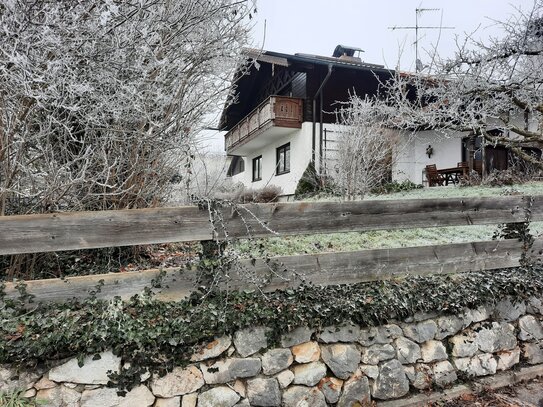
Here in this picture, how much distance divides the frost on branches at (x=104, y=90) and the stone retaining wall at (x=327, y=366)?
1299 millimetres

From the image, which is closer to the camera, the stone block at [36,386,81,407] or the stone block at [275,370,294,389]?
the stone block at [36,386,81,407]

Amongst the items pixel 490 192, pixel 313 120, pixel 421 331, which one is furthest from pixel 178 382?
pixel 313 120

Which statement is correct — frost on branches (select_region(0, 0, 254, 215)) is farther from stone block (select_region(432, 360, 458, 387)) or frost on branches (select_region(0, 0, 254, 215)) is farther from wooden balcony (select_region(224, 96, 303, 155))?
wooden balcony (select_region(224, 96, 303, 155))

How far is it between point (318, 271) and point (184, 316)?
111 centimetres

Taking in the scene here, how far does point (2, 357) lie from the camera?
6.48ft

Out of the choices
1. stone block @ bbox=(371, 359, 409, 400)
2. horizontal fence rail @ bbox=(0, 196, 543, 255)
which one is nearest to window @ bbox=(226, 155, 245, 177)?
horizontal fence rail @ bbox=(0, 196, 543, 255)

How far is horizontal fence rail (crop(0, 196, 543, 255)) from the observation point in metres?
2.26

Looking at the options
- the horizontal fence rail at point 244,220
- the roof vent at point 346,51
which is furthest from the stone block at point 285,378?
the roof vent at point 346,51

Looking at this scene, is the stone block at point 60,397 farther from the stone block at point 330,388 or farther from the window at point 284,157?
the window at point 284,157

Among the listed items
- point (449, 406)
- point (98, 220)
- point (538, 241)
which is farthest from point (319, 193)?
point (98, 220)

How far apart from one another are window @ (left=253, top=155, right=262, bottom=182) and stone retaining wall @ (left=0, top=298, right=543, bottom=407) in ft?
58.0

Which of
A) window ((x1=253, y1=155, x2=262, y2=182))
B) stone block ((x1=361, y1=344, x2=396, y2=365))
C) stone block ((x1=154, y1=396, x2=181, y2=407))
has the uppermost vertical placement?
window ((x1=253, y1=155, x2=262, y2=182))

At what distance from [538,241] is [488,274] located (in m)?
0.83

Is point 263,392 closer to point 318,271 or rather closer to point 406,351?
A: point 318,271
